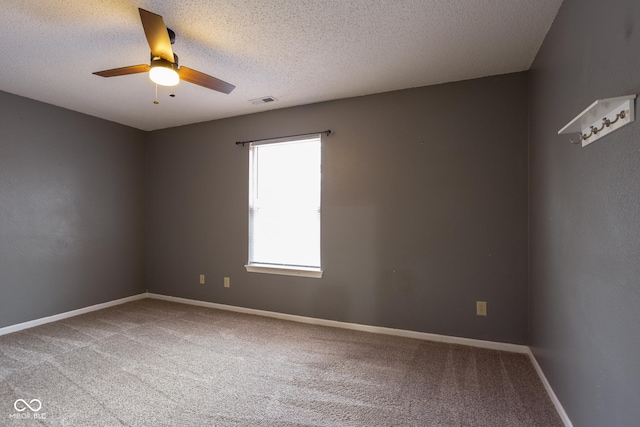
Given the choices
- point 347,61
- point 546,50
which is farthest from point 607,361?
point 347,61

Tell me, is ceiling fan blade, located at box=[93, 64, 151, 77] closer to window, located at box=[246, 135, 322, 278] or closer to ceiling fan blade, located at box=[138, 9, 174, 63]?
ceiling fan blade, located at box=[138, 9, 174, 63]

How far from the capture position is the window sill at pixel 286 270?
346cm

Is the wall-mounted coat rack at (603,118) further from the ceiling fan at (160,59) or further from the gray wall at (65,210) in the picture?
the gray wall at (65,210)

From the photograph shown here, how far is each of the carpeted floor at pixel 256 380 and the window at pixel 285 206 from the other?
807 mm

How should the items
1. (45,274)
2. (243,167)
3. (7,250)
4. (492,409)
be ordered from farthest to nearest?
(243,167) → (45,274) → (7,250) → (492,409)

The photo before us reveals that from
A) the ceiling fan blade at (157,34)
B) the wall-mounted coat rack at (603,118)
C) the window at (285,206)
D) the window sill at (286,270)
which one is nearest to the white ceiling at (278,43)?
the ceiling fan blade at (157,34)

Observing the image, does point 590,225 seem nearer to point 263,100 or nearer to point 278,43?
point 278,43

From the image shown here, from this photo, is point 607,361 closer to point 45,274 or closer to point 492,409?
point 492,409

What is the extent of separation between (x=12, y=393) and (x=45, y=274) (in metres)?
1.90

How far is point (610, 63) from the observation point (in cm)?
129

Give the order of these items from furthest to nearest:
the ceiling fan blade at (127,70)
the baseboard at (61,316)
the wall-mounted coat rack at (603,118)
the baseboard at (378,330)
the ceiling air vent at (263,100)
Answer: the ceiling air vent at (263,100) → the baseboard at (61,316) → the baseboard at (378,330) → the ceiling fan blade at (127,70) → the wall-mounted coat rack at (603,118)

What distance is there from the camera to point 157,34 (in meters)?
1.81

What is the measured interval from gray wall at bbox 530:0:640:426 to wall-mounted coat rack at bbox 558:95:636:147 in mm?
39

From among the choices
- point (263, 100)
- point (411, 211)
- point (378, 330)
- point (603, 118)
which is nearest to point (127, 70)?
point (263, 100)
